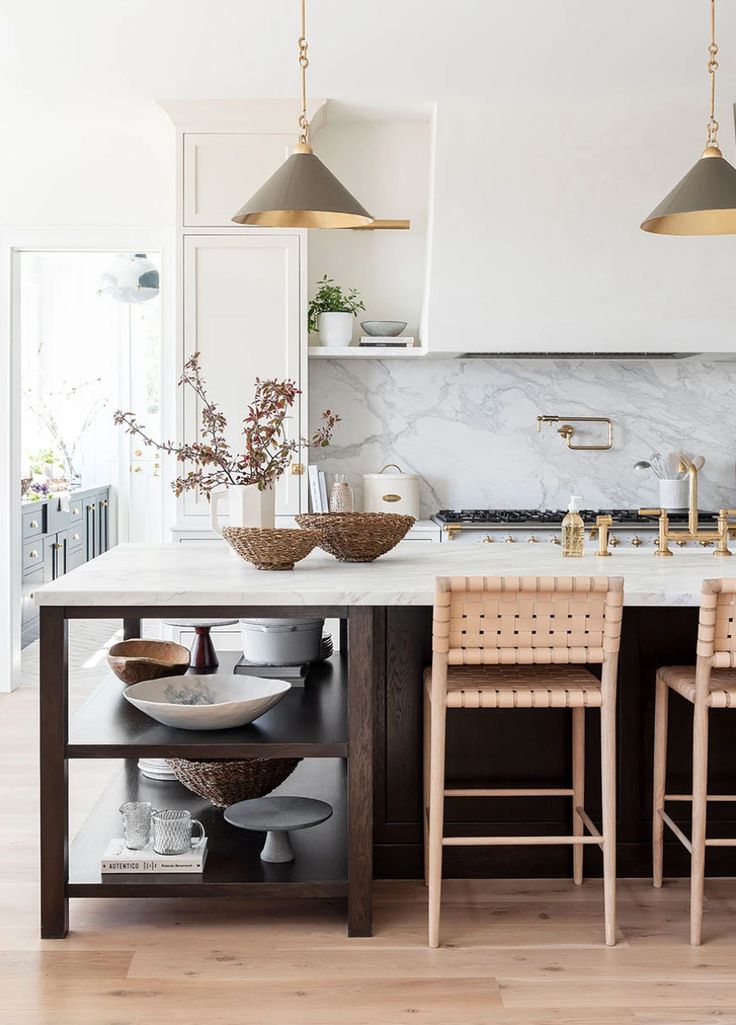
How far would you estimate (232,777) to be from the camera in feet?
9.73

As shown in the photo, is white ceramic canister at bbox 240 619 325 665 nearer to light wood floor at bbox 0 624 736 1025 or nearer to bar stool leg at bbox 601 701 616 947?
light wood floor at bbox 0 624 736 1025

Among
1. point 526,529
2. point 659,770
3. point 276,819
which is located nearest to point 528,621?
point 659,770

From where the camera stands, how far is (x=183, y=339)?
4.81m

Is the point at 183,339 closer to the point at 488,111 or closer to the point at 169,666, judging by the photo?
the point at 488,111

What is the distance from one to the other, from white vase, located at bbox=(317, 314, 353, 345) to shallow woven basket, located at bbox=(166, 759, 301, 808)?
247 cm

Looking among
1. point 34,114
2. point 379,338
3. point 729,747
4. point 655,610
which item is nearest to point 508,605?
point 655,610

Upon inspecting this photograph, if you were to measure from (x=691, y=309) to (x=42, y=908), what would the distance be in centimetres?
365

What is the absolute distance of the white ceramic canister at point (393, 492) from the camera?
503 cm

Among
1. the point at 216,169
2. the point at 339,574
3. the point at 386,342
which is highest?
the point at 216,169

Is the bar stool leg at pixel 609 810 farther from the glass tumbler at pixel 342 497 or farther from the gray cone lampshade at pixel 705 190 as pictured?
the glass tumbler at pixel 342 497

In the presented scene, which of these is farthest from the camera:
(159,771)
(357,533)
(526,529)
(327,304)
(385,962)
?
(327,304)

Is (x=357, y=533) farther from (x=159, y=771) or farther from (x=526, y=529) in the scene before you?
(x=526, y=529)

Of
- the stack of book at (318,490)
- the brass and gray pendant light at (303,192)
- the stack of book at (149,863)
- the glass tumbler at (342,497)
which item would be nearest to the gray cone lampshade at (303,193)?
the brass and gray pendant light at (303,192)

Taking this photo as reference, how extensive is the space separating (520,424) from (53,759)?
3254mm
